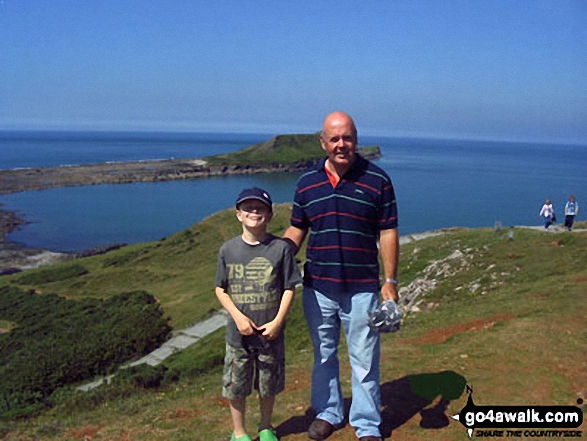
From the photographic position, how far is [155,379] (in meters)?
14.0

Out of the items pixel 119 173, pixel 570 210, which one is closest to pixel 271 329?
pixel 570 210

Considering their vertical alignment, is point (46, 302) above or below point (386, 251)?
below

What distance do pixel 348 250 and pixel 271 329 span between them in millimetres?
1101

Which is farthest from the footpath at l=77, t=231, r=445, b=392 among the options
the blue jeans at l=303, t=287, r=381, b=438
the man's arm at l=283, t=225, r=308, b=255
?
the man's arm at l=283, t=225, r=308, b=255

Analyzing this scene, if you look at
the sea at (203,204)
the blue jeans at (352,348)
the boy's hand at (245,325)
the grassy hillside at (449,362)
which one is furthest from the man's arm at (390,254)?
the sea at (203,204)

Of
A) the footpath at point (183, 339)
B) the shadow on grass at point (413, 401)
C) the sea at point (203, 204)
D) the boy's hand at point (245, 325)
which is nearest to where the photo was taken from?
the boy's hand at point (245, 325)

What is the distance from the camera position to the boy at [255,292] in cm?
472

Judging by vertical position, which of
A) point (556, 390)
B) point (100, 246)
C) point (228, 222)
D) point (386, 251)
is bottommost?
point (100, 246)

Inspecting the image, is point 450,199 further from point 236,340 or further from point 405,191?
point 236,340

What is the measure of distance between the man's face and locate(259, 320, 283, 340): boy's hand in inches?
67.6

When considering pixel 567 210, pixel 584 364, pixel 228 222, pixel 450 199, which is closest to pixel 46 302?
pixel 228 222

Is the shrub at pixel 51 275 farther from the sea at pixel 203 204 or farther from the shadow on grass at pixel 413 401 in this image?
the shadow on grass at pixel 413 401

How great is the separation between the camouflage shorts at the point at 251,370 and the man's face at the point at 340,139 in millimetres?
1976

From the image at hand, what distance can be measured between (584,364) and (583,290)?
5054 millimetres
